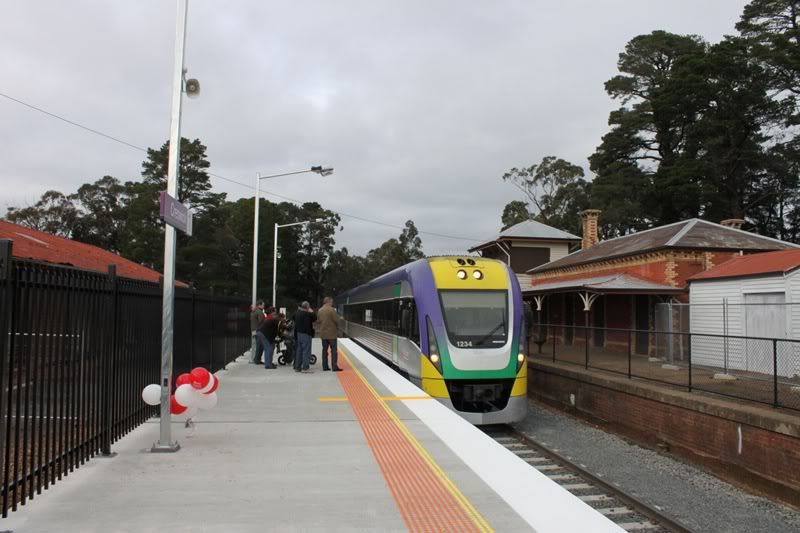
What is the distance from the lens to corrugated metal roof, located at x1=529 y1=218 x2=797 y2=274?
22.0m

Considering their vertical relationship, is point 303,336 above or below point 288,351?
above

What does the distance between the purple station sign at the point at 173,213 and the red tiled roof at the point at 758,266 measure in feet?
51.6

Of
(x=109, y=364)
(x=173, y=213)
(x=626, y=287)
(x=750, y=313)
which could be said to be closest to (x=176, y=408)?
(x=109, y=364)

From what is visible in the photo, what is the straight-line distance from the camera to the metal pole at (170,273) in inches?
234

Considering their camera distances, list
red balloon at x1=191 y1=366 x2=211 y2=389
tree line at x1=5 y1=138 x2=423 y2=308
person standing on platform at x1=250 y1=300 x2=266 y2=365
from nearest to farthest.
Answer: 1. red balloon at x1=191 y1=366 x2=211 y2=389
2. person standing on platform at x1=250 y1=300 x2=266 y2=365
3. tree line at x1=5 y1=138 x2=423 y2=308

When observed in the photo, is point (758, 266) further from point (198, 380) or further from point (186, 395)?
point (186, 395)

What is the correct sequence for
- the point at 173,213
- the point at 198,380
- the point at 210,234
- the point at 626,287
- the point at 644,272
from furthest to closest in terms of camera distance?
the point at 210,234, the point at 644,272, the point at 626,287, the point at 198,380, the point at 173,213

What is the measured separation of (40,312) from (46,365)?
471 mm

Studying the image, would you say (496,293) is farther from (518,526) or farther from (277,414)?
(518,526)

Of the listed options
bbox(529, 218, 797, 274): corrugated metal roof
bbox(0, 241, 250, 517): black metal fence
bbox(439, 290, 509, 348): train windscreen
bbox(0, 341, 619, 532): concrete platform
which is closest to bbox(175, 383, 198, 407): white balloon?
bbox(0, 341, 619, 532): concrete platform

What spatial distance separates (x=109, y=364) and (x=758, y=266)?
17820 millimetres

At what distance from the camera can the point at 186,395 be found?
6266 millimetres

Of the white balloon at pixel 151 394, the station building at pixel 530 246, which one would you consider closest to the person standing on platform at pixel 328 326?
the white balloon at pixel 151 394

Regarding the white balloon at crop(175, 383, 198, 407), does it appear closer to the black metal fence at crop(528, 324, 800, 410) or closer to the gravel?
the gravel
